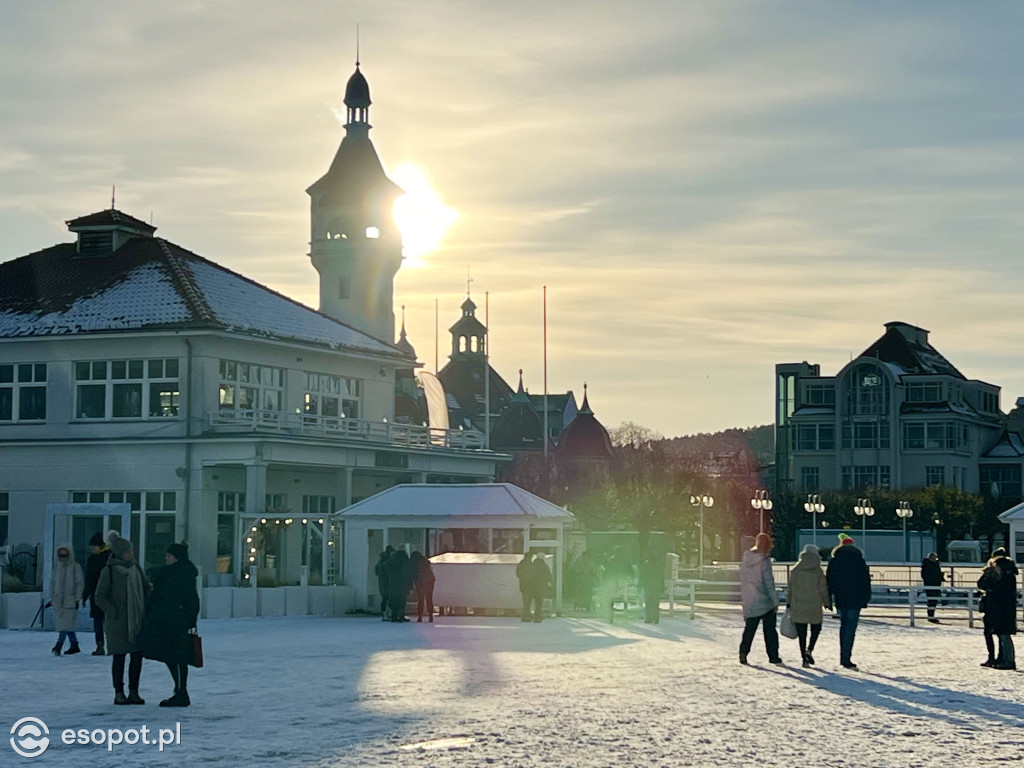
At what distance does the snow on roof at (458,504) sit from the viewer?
120 ft

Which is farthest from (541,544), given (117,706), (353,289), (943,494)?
(943,494)

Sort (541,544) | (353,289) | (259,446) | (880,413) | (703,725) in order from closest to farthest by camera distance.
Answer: (703,725)
(541,544)
(259,446)
(353,289)
(880,413)

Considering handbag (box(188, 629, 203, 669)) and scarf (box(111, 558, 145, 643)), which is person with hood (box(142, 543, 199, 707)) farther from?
scarf (box(111, 558, 145, 643))

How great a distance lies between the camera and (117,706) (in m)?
16.6

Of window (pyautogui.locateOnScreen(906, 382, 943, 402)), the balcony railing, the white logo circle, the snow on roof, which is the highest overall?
window (pyautogui.locateOnScreen(906, 382, 943, 402))

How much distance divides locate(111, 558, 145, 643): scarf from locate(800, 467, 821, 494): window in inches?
3730

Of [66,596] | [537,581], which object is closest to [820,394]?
[537,581]

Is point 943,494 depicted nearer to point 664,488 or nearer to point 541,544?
point 664,488

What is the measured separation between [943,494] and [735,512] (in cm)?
1335

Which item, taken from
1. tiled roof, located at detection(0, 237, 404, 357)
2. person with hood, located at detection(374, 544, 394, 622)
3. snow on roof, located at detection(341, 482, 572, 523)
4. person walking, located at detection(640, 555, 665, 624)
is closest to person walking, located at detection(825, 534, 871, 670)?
person walking, located at detection(640, 555, 665, 624)

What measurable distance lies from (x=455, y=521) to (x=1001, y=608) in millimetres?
16377

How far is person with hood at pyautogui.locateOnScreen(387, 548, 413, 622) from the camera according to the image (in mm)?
32969

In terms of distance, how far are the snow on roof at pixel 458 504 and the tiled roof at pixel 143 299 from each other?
33.8 ft

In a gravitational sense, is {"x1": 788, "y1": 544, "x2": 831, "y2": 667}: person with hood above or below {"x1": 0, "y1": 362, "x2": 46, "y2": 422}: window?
below
